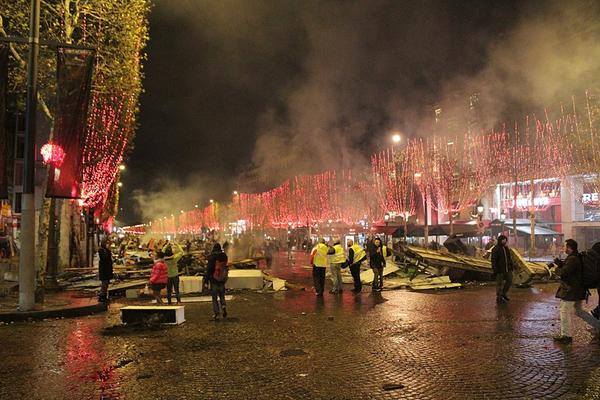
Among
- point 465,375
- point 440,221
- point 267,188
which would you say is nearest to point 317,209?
point 440,221

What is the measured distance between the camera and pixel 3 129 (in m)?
11.0

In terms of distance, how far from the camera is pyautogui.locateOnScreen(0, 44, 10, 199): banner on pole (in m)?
10.9

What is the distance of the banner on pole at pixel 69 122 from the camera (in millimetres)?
11219

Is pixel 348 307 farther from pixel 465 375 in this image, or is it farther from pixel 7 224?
pixel 7 224

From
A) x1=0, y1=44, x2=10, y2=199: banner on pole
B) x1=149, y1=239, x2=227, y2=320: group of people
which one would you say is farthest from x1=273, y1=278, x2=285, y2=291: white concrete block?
x1=0, y1=44, x2=10, y2=199: banner on pole

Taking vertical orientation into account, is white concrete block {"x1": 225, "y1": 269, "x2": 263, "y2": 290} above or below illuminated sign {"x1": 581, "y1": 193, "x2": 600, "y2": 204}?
below

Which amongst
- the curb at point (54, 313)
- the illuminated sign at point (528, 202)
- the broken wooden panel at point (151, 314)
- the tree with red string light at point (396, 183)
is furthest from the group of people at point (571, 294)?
the tree with red string light at point (396, 183)

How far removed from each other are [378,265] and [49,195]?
922cm

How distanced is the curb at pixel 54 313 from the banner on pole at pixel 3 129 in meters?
2.54

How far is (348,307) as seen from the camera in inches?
466

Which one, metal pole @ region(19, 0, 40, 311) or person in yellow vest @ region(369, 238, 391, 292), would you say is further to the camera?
person in yellow vest @ region(369, 238, 391, 292)

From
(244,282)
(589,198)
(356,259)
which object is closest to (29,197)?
(244,282)

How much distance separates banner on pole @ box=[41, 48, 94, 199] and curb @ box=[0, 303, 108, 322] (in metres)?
2.55

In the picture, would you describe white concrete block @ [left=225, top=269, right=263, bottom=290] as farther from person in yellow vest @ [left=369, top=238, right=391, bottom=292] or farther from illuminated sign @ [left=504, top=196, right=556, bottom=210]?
illuminated sign @ [left=504, top=196, right=556, bottom=210]
